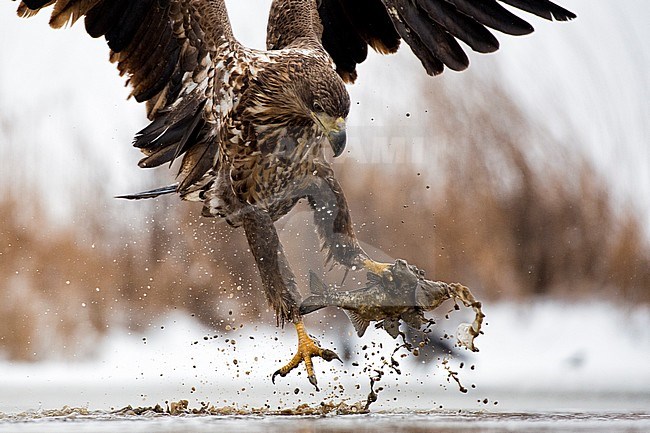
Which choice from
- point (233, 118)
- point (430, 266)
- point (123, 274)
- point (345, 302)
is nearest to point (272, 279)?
point (345, 302)

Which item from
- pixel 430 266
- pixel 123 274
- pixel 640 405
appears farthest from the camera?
pixel 123 274

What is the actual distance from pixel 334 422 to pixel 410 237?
61.0 inches

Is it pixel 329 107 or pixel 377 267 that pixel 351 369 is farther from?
pixel 329 107

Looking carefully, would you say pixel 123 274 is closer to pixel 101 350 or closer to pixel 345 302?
pixel 101 350

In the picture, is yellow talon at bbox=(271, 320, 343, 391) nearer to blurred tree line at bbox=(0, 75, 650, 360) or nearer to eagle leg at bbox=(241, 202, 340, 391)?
eagle leg at bbox=(241, 202, 340, 391)

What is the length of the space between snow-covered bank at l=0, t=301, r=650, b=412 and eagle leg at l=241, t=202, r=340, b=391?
93cm

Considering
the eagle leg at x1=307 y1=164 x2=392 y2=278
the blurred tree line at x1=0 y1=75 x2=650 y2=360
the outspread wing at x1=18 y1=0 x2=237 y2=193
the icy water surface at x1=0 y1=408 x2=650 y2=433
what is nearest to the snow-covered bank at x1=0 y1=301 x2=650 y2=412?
the blurred tree line at x1=0 y1=75 x2=650 y2=360

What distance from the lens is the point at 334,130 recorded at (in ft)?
12.1

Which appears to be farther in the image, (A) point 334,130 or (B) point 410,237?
(B) point 410,237

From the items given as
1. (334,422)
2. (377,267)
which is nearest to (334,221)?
(377,267)

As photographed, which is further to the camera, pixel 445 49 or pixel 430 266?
pixel 430 266

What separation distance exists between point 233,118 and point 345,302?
0.79 m

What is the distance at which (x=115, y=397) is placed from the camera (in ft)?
17.3

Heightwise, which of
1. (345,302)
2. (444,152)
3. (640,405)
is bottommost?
(640,405)
